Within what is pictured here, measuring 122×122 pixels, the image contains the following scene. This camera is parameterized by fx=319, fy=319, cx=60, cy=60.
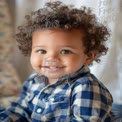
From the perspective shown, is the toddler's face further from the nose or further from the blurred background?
the blurred background

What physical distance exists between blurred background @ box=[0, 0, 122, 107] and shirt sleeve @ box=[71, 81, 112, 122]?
36 centimetres

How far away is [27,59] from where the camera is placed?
1.59m

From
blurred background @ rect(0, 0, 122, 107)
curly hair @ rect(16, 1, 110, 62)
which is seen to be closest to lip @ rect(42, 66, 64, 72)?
curly hair @ rect(16, 1, 110, 62)

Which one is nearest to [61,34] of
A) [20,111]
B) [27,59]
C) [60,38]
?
[60,38]

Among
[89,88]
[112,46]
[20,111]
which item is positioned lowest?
[20,111]

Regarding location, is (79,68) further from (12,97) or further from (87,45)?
(12,97)

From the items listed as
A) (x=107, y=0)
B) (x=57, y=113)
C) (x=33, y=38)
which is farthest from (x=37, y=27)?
(x=107, y=0)

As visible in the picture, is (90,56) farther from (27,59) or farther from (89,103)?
(27,59)

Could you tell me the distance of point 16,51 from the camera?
5.24ft

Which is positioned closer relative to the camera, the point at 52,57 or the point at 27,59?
the point at 52,57

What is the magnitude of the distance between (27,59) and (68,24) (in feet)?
2.12

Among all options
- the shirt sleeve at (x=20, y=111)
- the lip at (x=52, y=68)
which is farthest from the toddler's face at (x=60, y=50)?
the shirt sleeve at (x=20, y=111)

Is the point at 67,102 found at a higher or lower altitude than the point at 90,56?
lower

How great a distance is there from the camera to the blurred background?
1.30 m
